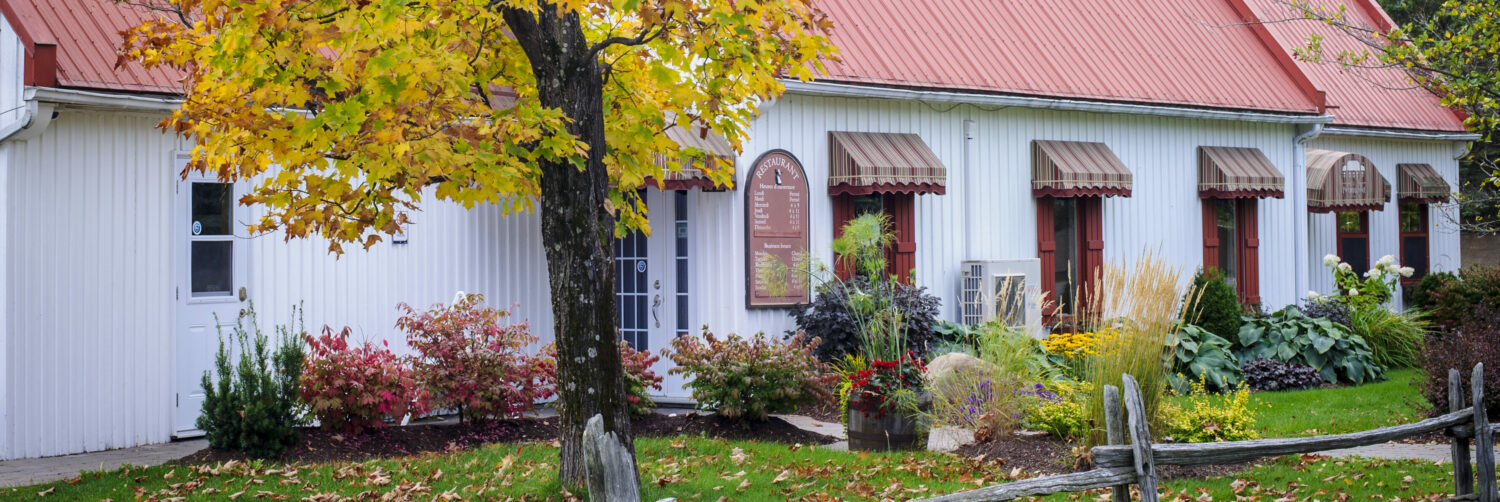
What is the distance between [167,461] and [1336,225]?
15391 mm

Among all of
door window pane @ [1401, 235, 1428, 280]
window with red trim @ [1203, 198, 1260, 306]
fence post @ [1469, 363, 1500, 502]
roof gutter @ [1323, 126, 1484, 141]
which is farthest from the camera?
door window pane @ [1401, 235, 1428, 280]

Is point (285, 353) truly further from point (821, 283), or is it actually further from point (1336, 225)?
point (1336, 225)

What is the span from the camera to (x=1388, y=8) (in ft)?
93.4

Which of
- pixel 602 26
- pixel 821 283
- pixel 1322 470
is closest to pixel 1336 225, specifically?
pixel 821 283

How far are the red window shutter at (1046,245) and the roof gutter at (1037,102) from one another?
42.6 inches

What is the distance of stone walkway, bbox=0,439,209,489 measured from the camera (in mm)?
8820

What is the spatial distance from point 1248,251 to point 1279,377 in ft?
10.9

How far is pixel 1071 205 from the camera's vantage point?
15531 mm

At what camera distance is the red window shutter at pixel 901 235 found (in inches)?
539

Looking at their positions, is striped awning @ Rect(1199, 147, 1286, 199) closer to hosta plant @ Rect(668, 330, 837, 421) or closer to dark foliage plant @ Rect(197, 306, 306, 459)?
hosta plant @ Rect(668, 330, 837, 421)

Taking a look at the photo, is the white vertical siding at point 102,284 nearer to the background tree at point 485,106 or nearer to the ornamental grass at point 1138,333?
the background tree at point 485,106

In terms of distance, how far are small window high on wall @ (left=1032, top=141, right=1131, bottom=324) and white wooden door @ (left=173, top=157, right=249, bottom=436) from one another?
795cm

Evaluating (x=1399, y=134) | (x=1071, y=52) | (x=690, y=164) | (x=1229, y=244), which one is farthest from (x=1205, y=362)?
(x=1399, y=134)

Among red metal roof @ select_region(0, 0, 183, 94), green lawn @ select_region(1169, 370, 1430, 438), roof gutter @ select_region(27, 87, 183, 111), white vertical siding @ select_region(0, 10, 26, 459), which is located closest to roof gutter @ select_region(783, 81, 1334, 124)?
green lawn @ select_region(1169, 370, 1430, 438)
